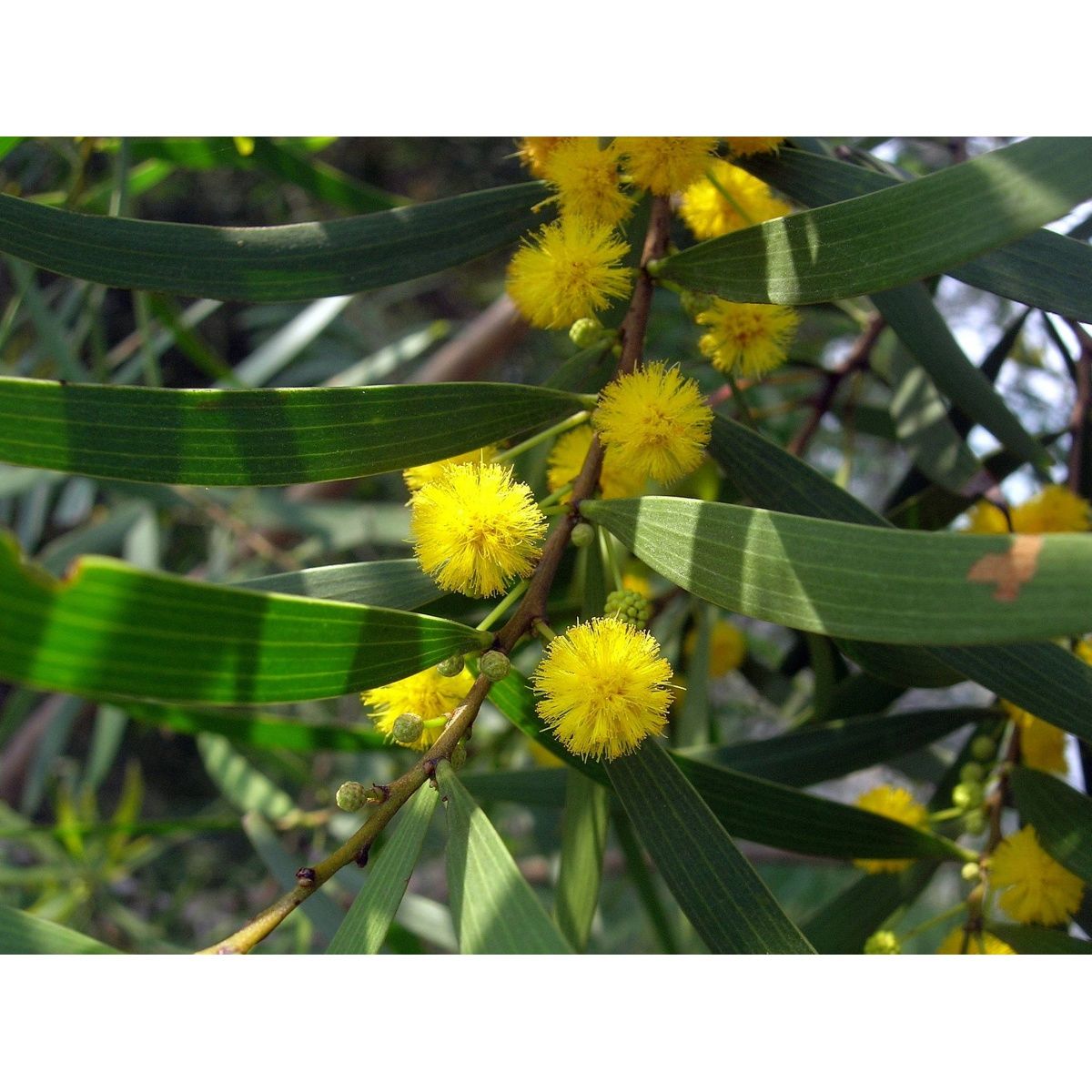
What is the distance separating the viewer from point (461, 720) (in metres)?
0.61

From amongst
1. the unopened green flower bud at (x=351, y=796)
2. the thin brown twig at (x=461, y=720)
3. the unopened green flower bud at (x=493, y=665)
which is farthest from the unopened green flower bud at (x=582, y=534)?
the unopened green flower bud at (x=351, y=796)

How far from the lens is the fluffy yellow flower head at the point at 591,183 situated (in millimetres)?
805

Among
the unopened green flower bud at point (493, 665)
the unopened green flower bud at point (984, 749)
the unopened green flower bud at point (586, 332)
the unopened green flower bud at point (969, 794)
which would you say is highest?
the unopened green flower bud at point (586, 332)

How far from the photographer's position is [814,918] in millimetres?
968

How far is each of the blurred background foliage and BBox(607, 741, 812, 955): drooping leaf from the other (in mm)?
269

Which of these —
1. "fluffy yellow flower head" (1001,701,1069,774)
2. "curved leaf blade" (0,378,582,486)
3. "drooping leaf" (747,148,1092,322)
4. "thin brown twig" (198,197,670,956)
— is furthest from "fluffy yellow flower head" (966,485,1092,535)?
"curved leaf blade" (0,378,582,486)

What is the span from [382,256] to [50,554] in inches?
57.1

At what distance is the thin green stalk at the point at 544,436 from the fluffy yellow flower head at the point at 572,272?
0.31ft

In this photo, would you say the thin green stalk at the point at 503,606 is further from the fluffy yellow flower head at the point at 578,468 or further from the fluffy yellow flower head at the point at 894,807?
→ the fluffy yellow flower head at the point at 894,807

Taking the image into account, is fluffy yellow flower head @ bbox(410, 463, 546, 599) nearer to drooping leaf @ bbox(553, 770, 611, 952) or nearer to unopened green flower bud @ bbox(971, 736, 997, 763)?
drooping leaf @ bbox(553, 770, 611, 952)

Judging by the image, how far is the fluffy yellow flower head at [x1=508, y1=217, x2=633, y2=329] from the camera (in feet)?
2.54

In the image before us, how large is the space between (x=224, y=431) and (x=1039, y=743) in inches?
34.8

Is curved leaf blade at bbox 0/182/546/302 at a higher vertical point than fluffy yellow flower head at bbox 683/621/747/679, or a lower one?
higher

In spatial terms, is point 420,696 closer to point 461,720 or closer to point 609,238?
point 461,720
